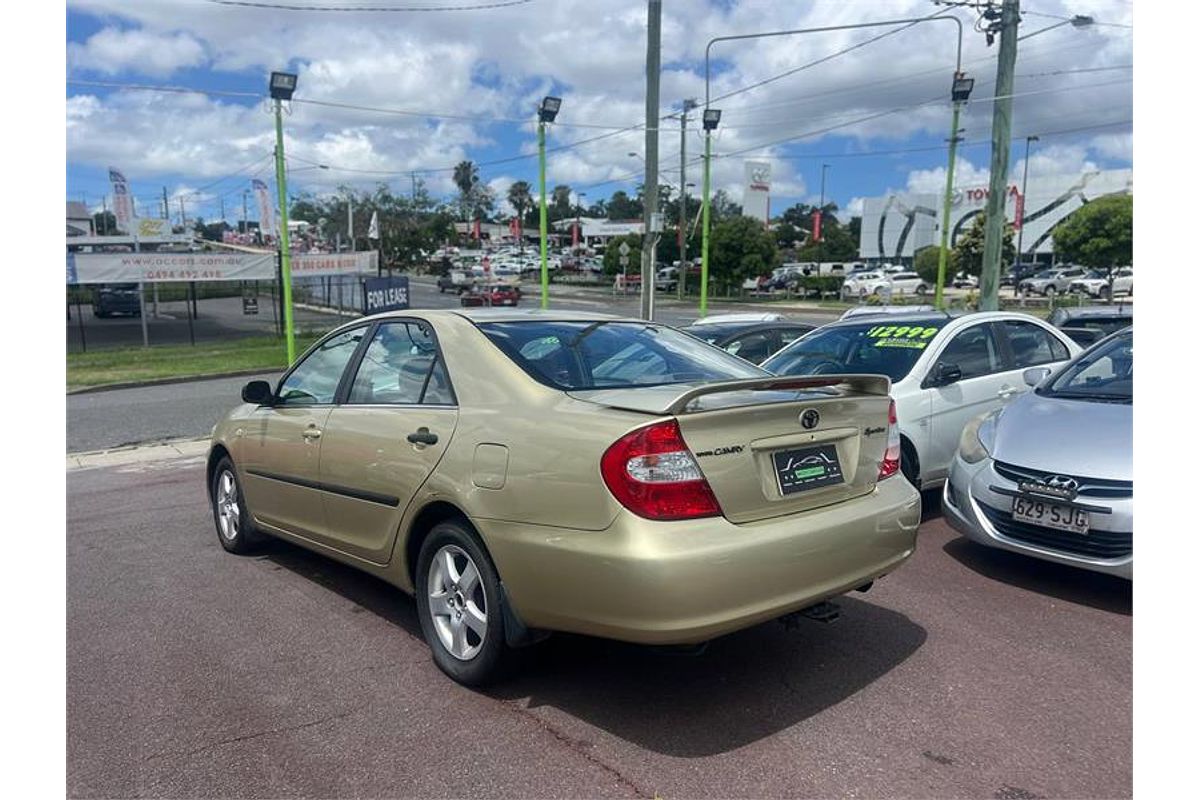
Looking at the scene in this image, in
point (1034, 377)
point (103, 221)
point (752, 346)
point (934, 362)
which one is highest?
point (103, 221)

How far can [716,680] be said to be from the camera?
3730 millimetres

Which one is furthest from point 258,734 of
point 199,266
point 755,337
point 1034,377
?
point 199,266

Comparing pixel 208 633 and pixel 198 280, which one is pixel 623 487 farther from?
pixel 198 280

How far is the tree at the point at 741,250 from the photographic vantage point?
49375mm

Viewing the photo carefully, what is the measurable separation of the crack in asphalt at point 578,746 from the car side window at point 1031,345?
564cm

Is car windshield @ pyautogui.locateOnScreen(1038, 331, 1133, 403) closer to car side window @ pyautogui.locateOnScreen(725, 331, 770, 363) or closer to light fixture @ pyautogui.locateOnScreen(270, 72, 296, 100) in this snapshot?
car side window @ pyautogui.locateOnScreen(725, 331, 770, 363)

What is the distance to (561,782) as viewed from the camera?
297 cm

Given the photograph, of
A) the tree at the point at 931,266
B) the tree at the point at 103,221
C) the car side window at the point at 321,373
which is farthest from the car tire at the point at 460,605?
the tree at the point at 103,221

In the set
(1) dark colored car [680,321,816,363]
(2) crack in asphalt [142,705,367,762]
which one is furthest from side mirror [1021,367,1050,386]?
(2) crack in asphalt [142,705,367,762]

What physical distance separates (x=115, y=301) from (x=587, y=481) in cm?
4090

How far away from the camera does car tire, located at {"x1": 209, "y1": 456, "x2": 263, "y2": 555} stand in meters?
5.62

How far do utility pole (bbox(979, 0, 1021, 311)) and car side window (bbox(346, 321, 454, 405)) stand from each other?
599 inches

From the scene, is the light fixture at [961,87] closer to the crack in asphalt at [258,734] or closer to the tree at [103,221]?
the crack in asphalt at [258,734]

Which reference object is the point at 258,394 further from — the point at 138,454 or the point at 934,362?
the point at 138,454
